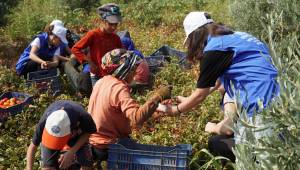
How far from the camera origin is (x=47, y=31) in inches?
264

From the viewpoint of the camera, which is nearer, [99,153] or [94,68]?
[99,153]

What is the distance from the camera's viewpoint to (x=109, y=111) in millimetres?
3824

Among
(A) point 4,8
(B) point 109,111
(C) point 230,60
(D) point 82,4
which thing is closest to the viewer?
(C) point 230,60

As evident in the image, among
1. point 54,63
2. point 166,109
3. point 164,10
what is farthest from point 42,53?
point 164,10

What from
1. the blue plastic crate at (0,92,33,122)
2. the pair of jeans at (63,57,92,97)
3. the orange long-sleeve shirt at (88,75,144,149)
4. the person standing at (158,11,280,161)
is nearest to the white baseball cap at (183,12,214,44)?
the person standing at (158,11,280,161)

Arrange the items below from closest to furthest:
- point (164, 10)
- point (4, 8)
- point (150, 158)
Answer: point (150, 158) → point (4, 8) → point (164, 10)

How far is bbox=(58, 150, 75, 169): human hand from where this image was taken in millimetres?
3646

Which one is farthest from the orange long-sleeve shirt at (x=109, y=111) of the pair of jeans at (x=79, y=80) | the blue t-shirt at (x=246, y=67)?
the pair of jeans at (x=79, y=80)

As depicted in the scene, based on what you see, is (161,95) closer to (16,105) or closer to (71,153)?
(71,153)

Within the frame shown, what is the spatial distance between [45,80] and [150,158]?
3404 mm

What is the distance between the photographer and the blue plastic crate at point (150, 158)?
3445mm

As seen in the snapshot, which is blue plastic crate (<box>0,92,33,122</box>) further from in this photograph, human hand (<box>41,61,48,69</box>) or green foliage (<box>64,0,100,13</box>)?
green foliage (<box>64,0,100,13</box>)

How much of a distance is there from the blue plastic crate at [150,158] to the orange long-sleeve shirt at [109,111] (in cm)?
31

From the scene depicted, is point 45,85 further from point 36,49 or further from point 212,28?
point 212,28
